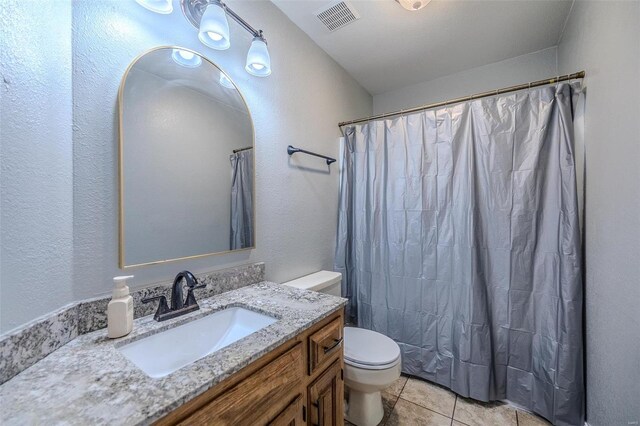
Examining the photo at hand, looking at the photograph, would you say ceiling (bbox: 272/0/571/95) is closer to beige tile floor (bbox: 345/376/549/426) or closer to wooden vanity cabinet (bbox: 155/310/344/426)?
wooden vanity cabinet (bbox: 155/310/344/426)

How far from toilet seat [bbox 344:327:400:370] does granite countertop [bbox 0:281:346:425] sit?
65 centimetres

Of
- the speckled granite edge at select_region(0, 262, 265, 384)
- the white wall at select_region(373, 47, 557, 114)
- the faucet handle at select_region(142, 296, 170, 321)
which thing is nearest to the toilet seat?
the speckled granite edge at select_region(0, 262, 265, 384)

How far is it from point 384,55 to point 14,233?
2.32 meters

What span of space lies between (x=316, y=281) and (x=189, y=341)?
854 mm

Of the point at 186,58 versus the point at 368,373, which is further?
the point at 368,373

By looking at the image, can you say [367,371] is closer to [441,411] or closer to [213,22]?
[441,411]

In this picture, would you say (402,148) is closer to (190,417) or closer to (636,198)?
(636,198)

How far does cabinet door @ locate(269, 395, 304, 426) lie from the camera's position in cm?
77

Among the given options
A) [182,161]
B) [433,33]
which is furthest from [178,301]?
[433,33]

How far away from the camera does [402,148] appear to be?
6.12ft

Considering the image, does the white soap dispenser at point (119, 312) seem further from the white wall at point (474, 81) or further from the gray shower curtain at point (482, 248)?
the white wall at point (474, 81)

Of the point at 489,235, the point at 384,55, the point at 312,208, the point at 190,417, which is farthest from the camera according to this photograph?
the point at 384,55

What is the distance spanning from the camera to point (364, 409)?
4.58 feet

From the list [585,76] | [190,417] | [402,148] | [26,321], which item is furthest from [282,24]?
[190,417]
